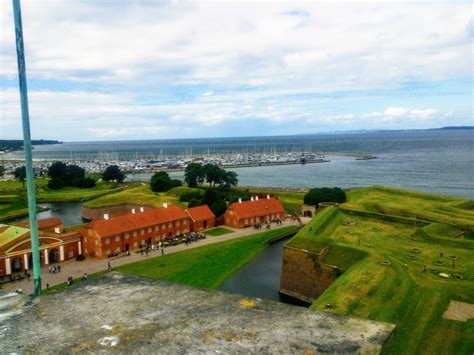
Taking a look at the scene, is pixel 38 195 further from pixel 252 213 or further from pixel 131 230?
pixel 252 213

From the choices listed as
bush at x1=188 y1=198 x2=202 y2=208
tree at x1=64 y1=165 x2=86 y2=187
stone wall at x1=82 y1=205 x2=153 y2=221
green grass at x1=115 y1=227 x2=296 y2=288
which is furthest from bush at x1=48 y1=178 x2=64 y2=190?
green grass at x1=115 y1=227 x2=296 y2=288

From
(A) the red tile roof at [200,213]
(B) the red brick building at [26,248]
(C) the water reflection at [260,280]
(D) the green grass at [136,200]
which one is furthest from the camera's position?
(D) the green grass at [136,200]

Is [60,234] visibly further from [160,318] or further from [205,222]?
[160,318]

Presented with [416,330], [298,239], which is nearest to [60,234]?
[298,239]

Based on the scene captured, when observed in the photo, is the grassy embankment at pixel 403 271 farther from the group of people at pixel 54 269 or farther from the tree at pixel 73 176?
the tree at pixel 73 176

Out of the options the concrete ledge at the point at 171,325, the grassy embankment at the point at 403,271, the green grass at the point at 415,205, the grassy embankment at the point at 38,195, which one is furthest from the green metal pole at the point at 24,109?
the grassy embankment at the point at 38,195

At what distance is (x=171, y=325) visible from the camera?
38.6 feet

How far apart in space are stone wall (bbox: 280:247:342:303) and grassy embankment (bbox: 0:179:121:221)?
62644mm

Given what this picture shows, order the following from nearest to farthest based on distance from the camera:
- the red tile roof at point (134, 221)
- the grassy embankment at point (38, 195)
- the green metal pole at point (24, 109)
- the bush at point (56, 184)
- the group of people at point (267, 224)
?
the green metal pole at point (24, 109) → the red tile roof at point (134, 221) → the group of people at point (267, 224) → the grassy embankment at point (38, 195) → the bush at point (56, 184)

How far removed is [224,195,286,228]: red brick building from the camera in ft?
212

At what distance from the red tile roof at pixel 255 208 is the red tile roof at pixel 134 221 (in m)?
8.32

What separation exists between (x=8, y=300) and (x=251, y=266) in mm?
34754

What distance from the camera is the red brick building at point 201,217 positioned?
63.5 meters

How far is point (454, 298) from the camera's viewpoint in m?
27.8
